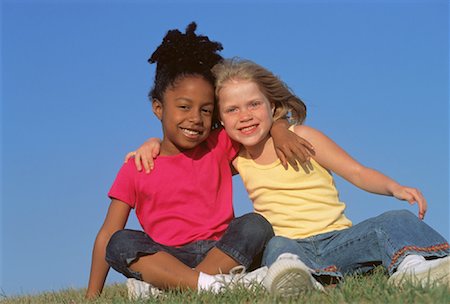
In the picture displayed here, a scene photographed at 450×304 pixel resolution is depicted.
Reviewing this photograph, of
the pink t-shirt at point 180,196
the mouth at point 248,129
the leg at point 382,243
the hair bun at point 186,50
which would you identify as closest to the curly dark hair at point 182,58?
the hair bun at point 186,50

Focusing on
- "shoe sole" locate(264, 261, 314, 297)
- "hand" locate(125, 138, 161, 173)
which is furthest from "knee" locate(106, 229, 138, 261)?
"shoe sole" locate(264, 261, 314, 297)

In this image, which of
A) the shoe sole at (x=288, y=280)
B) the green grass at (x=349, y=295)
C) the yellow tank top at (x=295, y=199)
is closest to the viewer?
the green grass at (x=349, y=295)

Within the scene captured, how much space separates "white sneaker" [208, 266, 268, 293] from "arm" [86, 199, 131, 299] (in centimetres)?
125

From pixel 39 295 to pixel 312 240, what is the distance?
3.12 meters

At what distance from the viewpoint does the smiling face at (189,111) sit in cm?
566

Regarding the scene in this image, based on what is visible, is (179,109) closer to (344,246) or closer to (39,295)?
(344,246)

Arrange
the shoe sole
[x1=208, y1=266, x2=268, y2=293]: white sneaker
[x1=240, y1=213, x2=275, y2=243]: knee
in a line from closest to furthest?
the shoe sole, [x1=208, y1=266, x2=268, y2=293]: white sneaker, [x1=240, y1=213, x2=275, y2=243]: knee

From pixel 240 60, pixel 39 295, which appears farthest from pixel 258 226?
pixel 39 295

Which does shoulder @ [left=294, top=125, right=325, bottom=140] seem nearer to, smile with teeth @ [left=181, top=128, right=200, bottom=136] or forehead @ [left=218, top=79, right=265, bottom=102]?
forehead @ [left=218, top=79, right=265, bottom=102]

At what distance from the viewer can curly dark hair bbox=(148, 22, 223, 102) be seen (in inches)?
231

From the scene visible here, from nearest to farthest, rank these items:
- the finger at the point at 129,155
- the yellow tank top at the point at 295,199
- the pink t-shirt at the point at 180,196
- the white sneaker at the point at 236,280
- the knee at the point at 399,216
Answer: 1. the white sneaker at the point at 236,280
2. the knee at the point at 399,216
3. the yellow tank top at the point at 295,199
4. the pink t-shirt at the point at 180,196
5. the finger at the point at 129,155

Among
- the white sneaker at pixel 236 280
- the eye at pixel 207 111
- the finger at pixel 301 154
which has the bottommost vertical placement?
the white sneaker at pixel 236 280

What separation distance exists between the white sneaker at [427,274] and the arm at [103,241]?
2436 mm

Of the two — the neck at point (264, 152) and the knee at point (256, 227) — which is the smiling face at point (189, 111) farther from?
the knee at point (256, 227)
